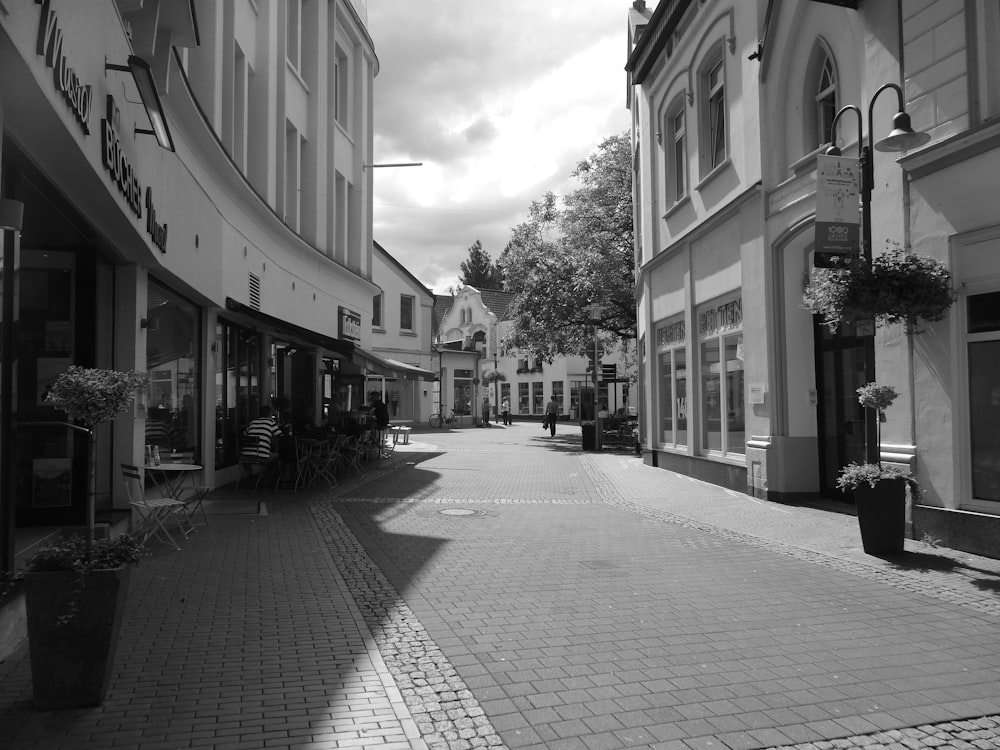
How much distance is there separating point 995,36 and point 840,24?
121 inches

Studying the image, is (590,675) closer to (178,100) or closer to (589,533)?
(589,533)

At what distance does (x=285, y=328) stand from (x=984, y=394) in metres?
10.4

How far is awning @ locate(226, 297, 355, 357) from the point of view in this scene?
12703 millimetres

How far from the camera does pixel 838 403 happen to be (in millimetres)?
11180

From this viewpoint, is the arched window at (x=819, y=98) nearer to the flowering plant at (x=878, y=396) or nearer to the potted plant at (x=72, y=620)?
the flowering plant at (x=878, y=396)

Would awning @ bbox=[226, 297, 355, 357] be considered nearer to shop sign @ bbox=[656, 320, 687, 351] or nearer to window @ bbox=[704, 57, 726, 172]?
shop sign @ bbox=[656, 320, 687, 351]

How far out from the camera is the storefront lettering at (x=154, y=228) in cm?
809

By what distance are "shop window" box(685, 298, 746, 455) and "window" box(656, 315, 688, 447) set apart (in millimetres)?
939

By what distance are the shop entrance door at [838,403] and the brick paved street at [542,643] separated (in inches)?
73.2

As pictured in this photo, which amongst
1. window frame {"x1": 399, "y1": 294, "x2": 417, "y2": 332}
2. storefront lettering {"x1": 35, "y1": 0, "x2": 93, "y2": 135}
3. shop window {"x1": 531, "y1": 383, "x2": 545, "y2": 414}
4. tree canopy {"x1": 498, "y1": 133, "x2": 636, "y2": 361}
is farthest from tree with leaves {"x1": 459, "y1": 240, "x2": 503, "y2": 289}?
storefront lettering {"x1": 35, "y1": 0, "x2": 93, "y2": 135}

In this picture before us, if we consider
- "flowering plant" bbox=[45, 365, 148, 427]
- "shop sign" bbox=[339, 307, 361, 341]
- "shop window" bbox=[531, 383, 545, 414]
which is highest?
"shop sign" bbox=[339, 307, 361, 341]

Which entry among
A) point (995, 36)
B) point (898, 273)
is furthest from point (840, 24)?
point (898, 273)

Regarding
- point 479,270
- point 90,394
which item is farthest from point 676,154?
point 479,270

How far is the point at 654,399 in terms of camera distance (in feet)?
58.9
